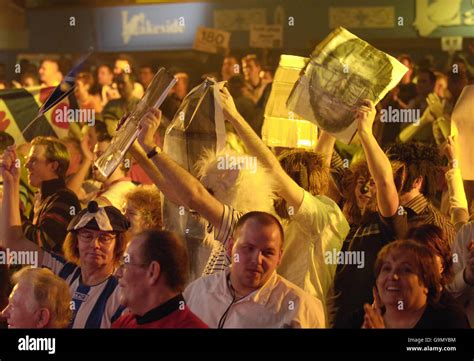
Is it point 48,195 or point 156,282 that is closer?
point 156,282

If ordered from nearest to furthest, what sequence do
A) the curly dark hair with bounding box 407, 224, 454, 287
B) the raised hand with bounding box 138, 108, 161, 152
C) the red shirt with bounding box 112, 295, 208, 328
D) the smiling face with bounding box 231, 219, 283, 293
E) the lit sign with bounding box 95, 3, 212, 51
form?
the red shirt with bounding box 112, 295, 208, 328 < the smiling face with bounding box 231, 219, 283, 293 < the curly dark hair with bounding box 407, 224, 454, 287 < the raised hand with bounding box 138, 108, 161, 152 < the lit sign with bounding box 95, 3, 212, 51

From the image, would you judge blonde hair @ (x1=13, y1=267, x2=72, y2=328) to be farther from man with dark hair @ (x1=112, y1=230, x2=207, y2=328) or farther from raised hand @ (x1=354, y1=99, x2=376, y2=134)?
raised hand @ (x1=354, y1=99, x2=376, y2=134)

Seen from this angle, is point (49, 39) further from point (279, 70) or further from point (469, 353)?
point (469, 353)

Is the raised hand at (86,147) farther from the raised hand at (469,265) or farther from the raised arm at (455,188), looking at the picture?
the raised hand at (469,265)

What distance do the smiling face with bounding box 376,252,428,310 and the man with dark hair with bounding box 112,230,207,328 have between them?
0.91 m

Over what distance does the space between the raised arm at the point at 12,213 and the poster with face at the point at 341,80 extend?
148 cm

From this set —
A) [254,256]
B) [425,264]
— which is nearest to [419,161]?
A: [425,264]

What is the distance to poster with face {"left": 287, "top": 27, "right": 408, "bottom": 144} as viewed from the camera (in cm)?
543

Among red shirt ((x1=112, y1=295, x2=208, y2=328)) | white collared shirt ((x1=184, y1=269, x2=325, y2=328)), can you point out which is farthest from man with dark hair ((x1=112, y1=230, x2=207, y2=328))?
white collared shirt ((x1=184, y1=269, x2=325, y2=328))

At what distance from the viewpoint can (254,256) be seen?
5.18 metres

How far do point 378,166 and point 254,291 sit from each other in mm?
871

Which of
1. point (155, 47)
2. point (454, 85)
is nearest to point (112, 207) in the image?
point (155, 47)

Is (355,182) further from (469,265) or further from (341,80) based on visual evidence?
(469,265)

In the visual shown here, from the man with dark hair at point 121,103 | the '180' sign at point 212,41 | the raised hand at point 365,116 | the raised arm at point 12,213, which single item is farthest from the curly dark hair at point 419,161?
the raised arm at point 12,213
